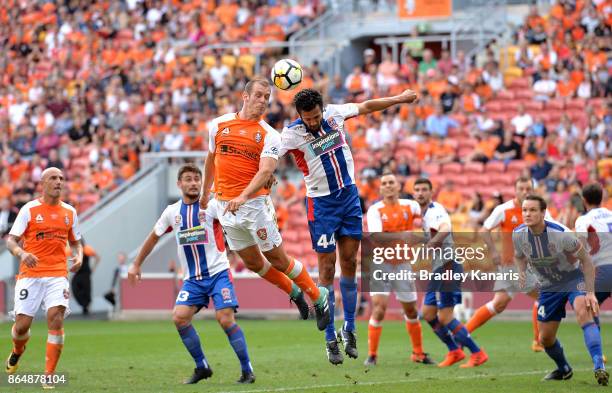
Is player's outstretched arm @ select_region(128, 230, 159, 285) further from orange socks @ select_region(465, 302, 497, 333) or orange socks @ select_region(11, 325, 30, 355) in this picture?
orange socks @ select_region(465, 302, 497, 333)

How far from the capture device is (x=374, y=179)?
2523cm

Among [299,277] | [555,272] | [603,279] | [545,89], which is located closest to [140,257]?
[299,277]

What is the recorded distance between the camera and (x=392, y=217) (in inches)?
602

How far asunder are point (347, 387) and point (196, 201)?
9.36 ft

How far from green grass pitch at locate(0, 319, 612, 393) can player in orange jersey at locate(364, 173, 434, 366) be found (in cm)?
32

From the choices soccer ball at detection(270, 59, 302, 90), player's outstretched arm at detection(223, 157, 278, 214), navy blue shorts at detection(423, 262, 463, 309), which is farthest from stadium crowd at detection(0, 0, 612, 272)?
player's outstretched arm at detection(223, 157, 278, 214)

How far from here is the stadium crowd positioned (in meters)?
24.9

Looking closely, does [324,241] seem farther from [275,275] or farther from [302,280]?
[275,275]

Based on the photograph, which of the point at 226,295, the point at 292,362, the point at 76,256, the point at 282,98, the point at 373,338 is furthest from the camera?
the point at 282,98

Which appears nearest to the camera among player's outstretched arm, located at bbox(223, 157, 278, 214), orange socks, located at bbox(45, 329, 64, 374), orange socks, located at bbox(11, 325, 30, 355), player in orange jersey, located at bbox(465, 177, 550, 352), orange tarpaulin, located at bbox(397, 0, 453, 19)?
player's outstretched arm, located at bbox(223, 157, 278, 214)

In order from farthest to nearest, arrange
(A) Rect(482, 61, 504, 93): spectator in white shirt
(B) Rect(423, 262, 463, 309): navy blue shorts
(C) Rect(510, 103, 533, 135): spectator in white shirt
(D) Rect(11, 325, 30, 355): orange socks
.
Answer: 1. (A) Rect(482, 61, 504, 93): spectator in white shirt
2. (C) Rect(510, 103, 533, 135): spectator in white shirt
3. (B) Rect(423, 262, 463, 309): navy blue shorts
4. (D) Rect(11, 325, 30, 355): orange socks

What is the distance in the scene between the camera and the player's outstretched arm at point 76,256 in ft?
43.9

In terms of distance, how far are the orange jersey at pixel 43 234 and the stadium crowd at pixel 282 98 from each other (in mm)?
9403

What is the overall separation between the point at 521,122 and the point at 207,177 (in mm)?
14549
